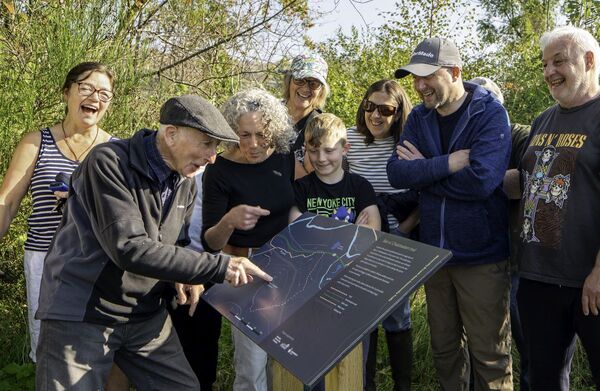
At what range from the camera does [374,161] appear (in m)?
4.06

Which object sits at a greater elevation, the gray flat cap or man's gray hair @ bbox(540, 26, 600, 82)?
man's gray hair @ bbox(540, 26, 600, 82)

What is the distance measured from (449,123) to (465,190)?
0.47m

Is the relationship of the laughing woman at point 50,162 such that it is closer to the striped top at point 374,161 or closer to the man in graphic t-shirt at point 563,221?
the striped top at point 374,161

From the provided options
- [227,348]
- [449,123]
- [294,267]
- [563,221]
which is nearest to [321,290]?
[294,267]

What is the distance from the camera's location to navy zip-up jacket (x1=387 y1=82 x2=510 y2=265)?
333cm

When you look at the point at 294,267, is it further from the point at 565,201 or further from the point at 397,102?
the point at 397,102

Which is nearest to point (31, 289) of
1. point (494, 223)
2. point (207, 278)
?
point (207, 278)

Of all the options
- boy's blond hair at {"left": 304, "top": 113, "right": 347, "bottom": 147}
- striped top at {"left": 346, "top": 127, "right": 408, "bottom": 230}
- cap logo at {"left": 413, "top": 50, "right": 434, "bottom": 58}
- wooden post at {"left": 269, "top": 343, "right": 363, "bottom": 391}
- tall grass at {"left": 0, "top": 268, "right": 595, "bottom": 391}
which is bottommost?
tall grass at {"left": 0, "top": 268, "right": 595, "bottom": 391}

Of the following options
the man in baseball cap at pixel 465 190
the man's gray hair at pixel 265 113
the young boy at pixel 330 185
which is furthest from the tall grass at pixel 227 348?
the man's gray hair at pixel 265 113

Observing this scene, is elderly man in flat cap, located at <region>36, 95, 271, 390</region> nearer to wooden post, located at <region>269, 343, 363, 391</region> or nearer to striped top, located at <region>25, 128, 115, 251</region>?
wooden post, located at <region>269, 343, 363, 391</region>

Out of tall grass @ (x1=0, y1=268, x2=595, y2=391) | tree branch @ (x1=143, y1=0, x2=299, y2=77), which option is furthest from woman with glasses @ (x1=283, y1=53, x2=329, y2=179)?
tree branch @ (x1=143, y1=0, x2=299, y2=77)

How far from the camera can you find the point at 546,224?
9.99 ft

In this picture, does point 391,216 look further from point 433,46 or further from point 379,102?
point 433,46

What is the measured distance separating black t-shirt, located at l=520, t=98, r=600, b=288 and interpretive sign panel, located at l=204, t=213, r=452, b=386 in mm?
900
